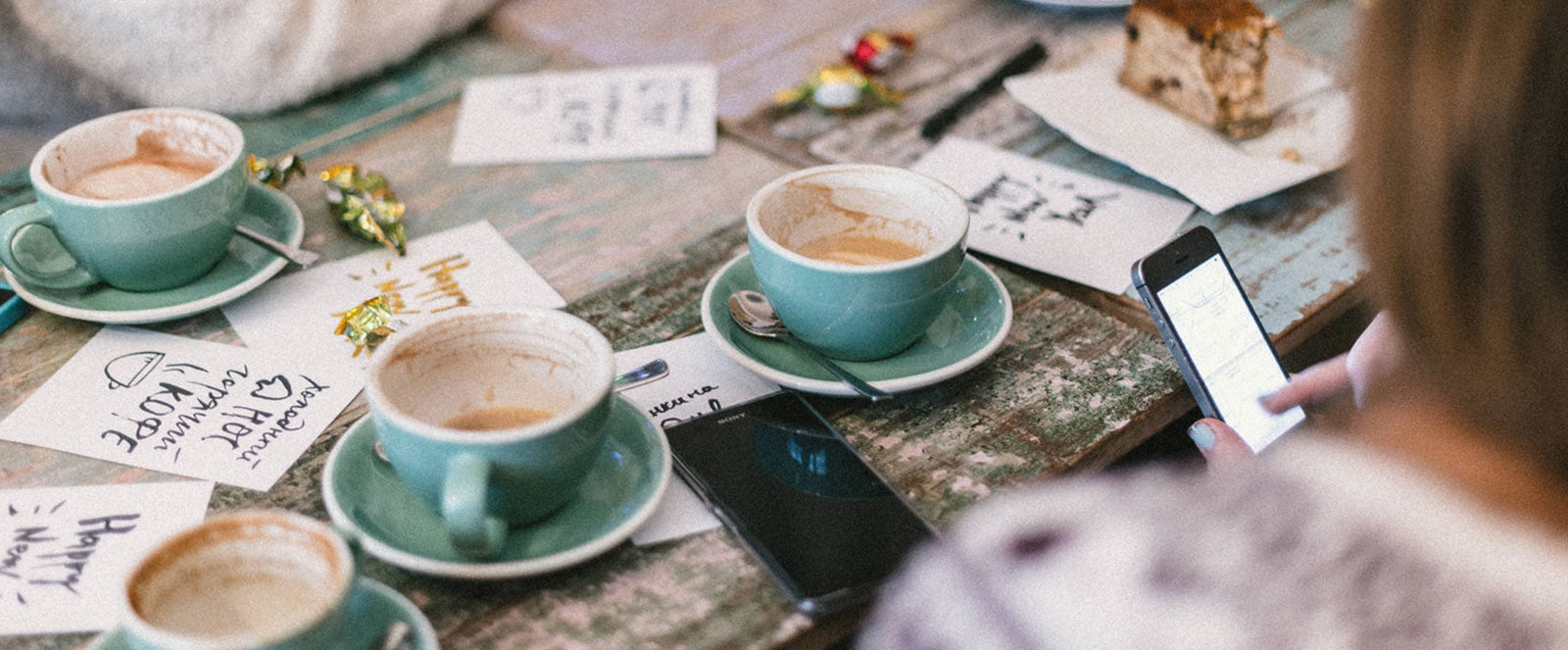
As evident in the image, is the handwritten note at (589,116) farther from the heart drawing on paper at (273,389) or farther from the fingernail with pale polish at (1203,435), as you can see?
the fingernail with pale polish at (1203,435)

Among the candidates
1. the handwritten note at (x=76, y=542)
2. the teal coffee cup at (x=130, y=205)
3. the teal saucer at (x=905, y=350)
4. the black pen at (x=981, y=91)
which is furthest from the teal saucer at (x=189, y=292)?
the black pen at (x=981, y=91)

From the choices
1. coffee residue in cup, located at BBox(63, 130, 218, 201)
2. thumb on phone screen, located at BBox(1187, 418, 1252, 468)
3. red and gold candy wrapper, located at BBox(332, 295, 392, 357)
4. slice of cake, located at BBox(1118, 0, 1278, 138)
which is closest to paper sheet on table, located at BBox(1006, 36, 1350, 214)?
slice of cake, located at BBox(1118, 0, 1278, 138)

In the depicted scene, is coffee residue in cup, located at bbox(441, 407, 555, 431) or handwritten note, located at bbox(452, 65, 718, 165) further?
handwritten note, located at bbox(452, 65, 718, 165)

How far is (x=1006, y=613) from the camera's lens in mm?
545

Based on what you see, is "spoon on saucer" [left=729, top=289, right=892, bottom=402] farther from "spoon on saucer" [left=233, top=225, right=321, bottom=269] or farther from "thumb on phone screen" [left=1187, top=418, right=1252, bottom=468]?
"spoon on saucer" [left=233, top=225, right=321, bottom=269]

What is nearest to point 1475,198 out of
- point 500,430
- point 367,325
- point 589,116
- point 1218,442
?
point 1218,442

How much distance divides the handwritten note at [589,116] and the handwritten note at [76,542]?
51 cm

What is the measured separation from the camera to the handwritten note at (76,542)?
0.68 metres

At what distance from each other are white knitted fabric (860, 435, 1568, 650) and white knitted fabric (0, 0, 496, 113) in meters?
1.01

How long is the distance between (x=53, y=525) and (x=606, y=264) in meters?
0.45

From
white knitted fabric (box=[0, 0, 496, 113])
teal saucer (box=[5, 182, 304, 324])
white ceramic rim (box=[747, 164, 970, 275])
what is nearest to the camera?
white ceramic rim (box=[747, 164, 970, 275])

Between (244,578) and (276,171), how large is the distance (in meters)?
0.58

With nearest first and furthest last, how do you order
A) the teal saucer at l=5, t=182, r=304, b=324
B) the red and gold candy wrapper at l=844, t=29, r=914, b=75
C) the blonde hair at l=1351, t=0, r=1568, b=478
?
the blonde hair at l=1351, t=0, r=1568, b=478 < the teal saucer at l=5, t=182, r=304, b=324 < the red and gold candy wrapper at l=844, t=29, r=914, b=75

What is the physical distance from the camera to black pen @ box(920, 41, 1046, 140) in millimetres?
1257
